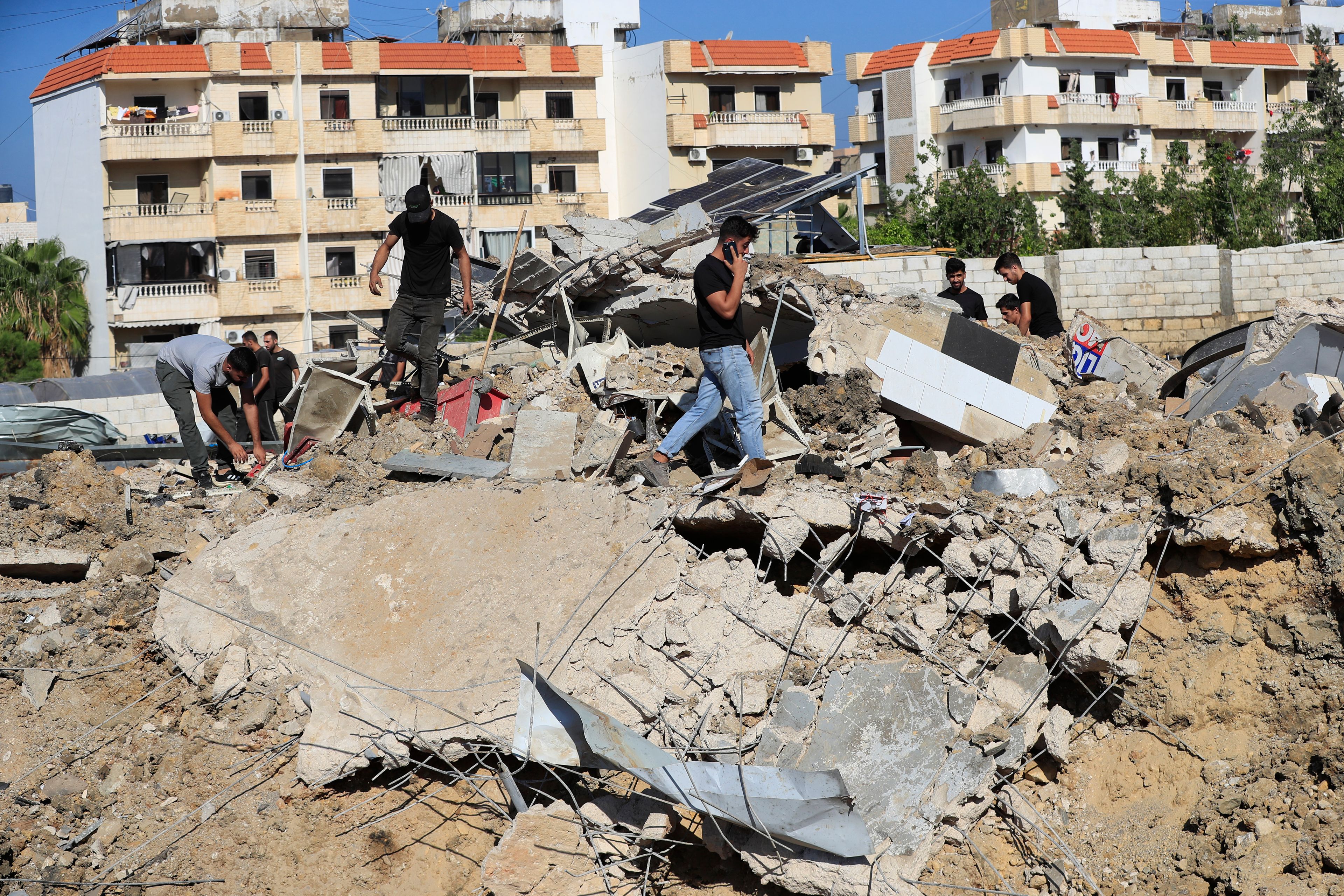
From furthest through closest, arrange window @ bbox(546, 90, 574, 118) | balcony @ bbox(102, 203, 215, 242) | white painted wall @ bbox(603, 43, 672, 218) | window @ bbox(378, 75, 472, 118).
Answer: white painted wall @ bbox(603, 43, 672, 218) → window @ bbox(546, 90, 574, 118) → window @ bbox(378, 75, 472, 118) → balcony @ bbox(102, 203, 215, 242)

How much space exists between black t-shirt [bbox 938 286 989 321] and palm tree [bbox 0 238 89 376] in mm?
24487

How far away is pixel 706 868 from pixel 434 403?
159 inches

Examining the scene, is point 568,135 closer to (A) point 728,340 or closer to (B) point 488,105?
(B) point 488,105

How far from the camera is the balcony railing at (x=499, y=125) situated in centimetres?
2858

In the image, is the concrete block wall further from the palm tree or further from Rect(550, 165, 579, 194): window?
the palm tree

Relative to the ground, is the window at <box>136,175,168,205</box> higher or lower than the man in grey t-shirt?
higher

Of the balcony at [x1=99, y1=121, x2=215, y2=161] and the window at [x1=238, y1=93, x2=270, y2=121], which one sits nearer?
the balcony at [x1=99, y1=121, x2=215, y2=161]

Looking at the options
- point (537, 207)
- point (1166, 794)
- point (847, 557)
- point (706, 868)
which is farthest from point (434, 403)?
point (537, 207)

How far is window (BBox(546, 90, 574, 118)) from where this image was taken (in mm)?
29641

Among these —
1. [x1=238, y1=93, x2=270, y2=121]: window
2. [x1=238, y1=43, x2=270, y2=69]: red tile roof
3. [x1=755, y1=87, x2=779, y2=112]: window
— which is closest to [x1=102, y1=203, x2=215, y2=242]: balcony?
[x1=238, y1=93, x2=270, y2=121]: window

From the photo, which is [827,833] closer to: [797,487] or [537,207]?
[797,487]

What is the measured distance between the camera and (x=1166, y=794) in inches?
165

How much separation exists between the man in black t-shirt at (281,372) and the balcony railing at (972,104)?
85.7ft

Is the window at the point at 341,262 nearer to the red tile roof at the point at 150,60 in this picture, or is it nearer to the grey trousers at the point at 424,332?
the red tile roof at the point at 150,60
